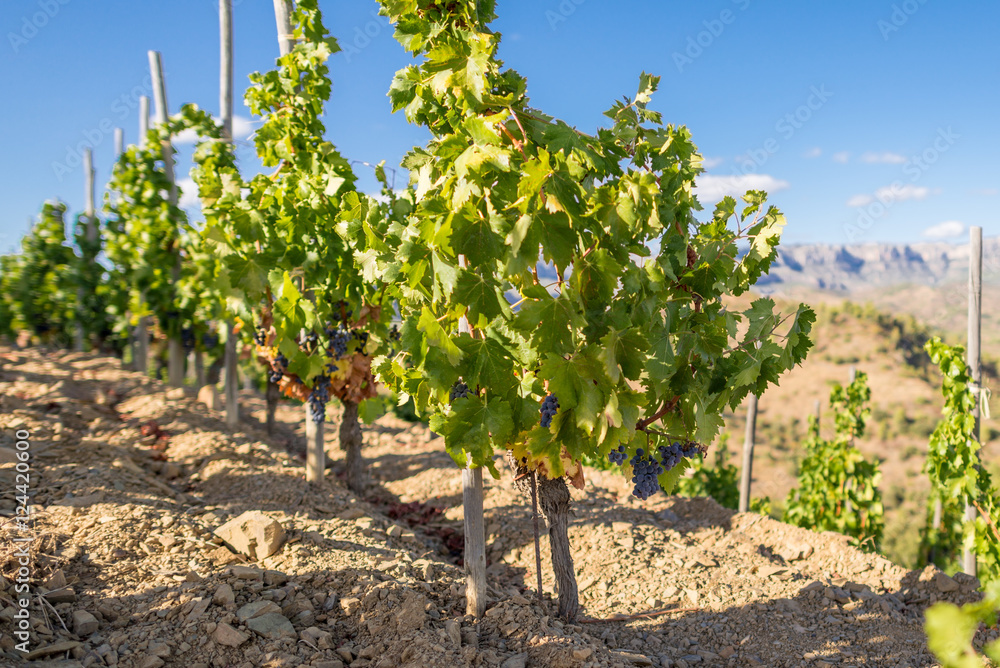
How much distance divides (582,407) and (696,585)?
2.40 metres

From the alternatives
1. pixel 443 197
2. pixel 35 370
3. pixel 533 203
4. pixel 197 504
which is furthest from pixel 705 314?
pixel 35 370

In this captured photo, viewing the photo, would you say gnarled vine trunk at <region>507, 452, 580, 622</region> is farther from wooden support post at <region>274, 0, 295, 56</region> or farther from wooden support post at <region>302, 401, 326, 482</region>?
wooden support post at <region>274, 0, 295, 56</region>

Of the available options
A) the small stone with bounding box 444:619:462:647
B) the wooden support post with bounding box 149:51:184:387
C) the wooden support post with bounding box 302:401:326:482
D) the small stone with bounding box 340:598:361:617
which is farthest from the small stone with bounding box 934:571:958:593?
the wooden support post with bounding box 149:51:184:387

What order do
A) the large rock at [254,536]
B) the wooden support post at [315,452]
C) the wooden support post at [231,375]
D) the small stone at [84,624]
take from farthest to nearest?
the wooden support post at [231,375], the wooden support post at [315,452], the large rock at [254,536], the small stone at [84,624]

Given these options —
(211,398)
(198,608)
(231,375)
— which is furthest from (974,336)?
(211,398)

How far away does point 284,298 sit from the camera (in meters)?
4.15

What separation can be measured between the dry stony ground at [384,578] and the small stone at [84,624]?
12 millimetres

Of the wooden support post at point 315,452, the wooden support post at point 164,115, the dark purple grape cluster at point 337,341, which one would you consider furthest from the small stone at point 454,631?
the wooden support post at point 164,115

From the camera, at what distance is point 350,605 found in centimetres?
308

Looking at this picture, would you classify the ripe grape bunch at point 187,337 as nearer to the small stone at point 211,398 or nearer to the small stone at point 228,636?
the small stone at point 211,398

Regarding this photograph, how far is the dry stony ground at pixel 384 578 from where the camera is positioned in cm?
277

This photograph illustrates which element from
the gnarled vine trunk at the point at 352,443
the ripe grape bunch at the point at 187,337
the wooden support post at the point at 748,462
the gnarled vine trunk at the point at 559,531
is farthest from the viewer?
the ripe grape bunch at the point at 187,337

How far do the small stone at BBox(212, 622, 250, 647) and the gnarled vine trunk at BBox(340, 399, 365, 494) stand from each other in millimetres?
2908

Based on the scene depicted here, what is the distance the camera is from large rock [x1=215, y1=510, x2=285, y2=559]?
362 centimetres
